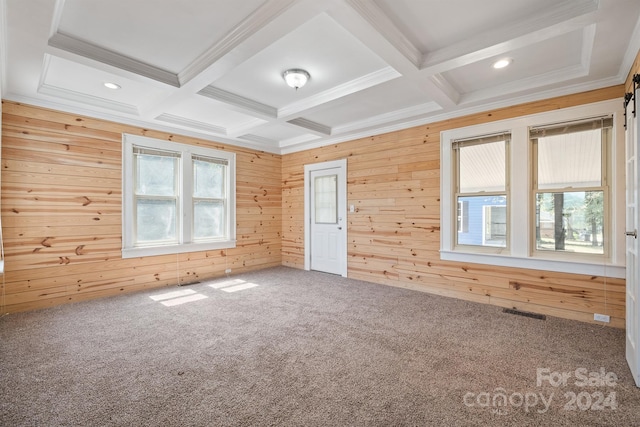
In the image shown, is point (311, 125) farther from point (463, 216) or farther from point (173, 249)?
point (173, 249)

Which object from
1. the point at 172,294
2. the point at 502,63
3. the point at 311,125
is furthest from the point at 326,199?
the point at 502,63

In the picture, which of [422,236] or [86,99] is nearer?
[86,99]

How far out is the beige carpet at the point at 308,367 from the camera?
1.69 metres

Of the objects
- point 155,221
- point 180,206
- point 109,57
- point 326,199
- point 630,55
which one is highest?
point 109,57

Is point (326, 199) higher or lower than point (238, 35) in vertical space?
lower

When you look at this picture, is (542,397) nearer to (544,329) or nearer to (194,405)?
(544,329)

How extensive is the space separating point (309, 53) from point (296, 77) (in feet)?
1.14

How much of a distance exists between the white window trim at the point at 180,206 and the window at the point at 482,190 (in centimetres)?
382

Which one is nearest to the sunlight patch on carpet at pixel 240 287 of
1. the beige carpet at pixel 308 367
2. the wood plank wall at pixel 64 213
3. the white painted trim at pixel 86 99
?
the beige carpet at pixel 308 367

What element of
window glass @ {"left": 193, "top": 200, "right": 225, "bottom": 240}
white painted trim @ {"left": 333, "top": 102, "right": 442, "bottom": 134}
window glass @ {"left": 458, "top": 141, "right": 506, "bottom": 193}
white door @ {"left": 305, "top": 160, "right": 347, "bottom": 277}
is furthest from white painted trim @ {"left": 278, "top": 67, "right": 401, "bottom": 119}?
window glass @ {"left": 193, "top": 200, "right": 225, "bottom": 240}

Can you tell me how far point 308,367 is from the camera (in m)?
2.18

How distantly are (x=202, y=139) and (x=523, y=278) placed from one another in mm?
5159

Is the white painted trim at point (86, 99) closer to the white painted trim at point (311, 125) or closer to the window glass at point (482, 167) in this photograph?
the white painted trim at point (311, 125)

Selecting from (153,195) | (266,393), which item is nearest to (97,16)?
(153,195)
